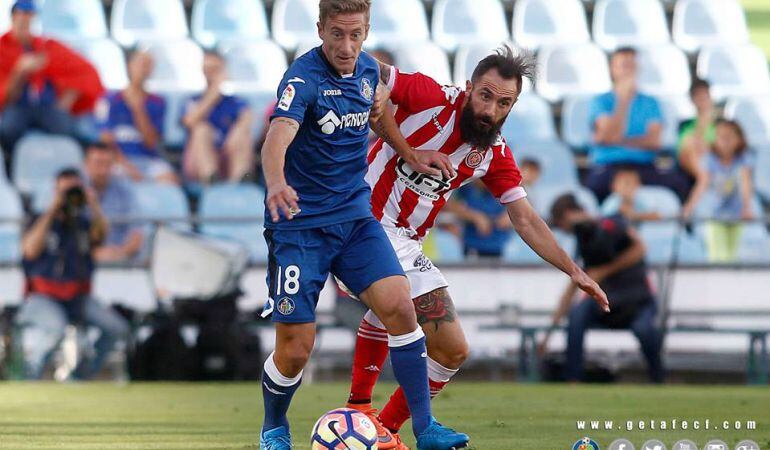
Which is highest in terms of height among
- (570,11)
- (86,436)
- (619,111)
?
(570,11)

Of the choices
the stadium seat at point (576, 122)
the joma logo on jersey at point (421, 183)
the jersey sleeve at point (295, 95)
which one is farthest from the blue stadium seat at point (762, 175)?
the jersey sleeve at point (295, 95)

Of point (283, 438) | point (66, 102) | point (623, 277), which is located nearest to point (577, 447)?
point (283, 438)

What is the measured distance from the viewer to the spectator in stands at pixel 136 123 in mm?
13961

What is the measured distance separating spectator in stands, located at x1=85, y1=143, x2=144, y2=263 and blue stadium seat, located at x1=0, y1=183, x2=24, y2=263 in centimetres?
79

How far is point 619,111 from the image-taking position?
13.7 metres

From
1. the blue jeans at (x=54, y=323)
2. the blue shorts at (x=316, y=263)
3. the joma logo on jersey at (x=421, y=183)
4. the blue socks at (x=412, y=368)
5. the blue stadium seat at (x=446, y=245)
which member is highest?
the joma logo on jersey at (x=421, y=183)

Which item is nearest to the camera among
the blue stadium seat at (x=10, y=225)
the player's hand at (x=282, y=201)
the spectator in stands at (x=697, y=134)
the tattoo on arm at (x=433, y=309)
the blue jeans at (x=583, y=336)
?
the player's hand at (x=282, y=201)

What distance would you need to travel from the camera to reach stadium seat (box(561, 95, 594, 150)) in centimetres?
1442

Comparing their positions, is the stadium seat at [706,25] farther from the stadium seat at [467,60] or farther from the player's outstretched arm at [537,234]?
the player's outstretched arm at [537,234]

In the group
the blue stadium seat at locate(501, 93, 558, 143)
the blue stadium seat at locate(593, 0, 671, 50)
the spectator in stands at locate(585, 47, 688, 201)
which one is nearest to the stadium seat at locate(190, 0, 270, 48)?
the blue stadium seat at locate(501, 93, 558, 143)

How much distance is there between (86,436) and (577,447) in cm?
260

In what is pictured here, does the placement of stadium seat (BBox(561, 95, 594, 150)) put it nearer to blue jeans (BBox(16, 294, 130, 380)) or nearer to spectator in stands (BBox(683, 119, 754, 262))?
spectator in stands (BBox(683, 119, 754, 262))

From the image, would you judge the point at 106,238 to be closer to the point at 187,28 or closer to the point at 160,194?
the point at 160,194

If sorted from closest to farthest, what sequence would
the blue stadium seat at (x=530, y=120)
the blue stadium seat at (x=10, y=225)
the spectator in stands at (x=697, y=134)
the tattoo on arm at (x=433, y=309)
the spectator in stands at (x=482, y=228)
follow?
the tattoo on arm at (x=433, y=309) → the blue stadium seat at (x=10, y=225) → the spectator in stands at (x=482, y=228) → the spectator in stands at (x=697, y=134) → the blue stadium seat at (x=530, y=120)
